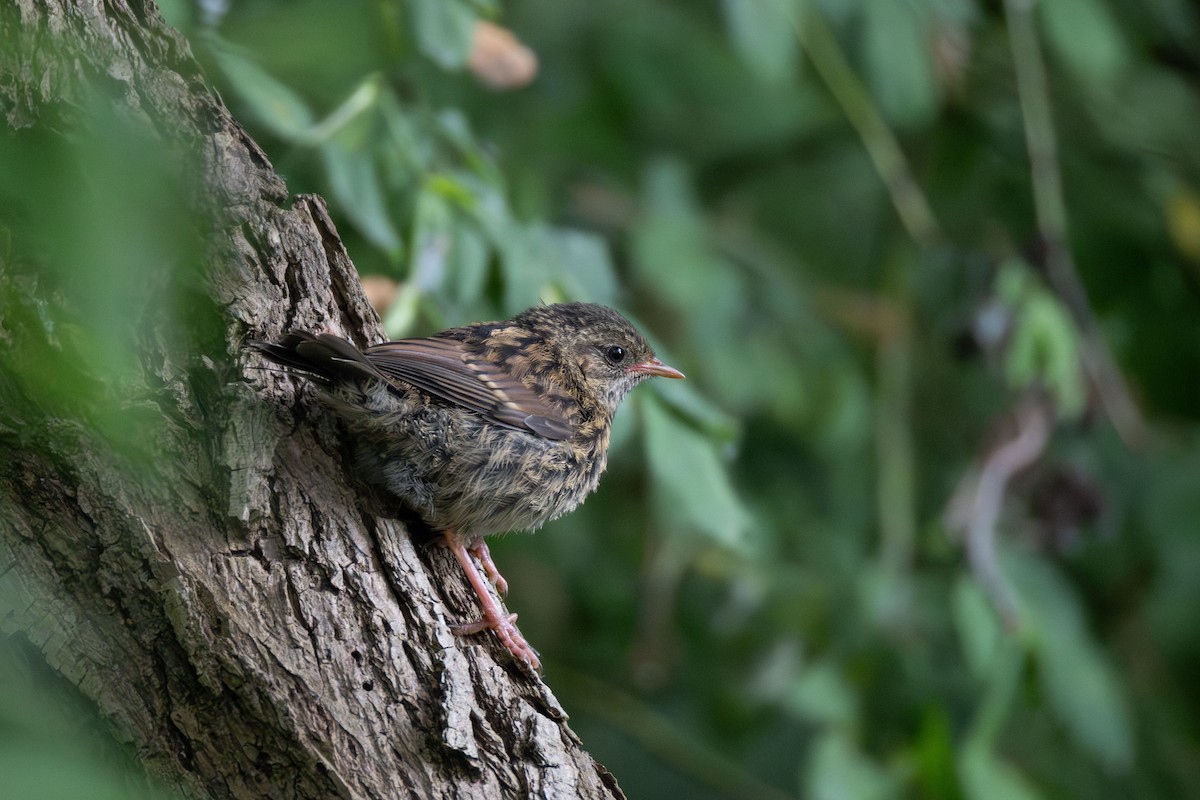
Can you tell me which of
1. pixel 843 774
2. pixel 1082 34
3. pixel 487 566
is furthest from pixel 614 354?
pixel 1082 34

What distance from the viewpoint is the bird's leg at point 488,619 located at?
253cm

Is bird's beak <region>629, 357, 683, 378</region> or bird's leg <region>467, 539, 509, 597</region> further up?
bird's beak <region>629, 357, 683, 378</region>

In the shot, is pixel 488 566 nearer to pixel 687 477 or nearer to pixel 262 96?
pixel 687 477

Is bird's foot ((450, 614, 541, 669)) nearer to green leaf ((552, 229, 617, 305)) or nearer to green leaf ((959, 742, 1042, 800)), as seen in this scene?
green leaf ((552, 229, 617, 305))

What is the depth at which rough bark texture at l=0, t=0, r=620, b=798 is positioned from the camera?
189 centimetres

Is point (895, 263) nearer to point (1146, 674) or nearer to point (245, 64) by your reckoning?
point (1146, 674)

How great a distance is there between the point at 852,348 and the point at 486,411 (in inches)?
133

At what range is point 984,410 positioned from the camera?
6238 mm

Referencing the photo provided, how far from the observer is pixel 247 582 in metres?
2.18

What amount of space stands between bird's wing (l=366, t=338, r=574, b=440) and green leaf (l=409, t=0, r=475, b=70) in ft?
2.89

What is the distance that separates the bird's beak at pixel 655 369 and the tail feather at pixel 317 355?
1684 millimetres

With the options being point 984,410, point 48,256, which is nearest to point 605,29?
point 984,410

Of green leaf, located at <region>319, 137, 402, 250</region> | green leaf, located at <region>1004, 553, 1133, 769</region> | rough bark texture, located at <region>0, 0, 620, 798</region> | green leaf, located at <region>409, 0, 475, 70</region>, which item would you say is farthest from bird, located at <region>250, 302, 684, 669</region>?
green leaf, located at <region>1004, 553, 1133, 769</region>

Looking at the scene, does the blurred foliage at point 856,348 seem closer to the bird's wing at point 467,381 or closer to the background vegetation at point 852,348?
the background vegetation at point 852,348
